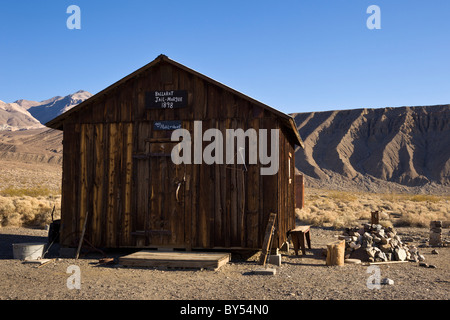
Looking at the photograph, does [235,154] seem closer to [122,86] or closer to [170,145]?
[170,145]

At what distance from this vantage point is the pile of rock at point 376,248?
36.9 feet

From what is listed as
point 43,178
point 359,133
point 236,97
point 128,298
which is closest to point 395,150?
point 359,133

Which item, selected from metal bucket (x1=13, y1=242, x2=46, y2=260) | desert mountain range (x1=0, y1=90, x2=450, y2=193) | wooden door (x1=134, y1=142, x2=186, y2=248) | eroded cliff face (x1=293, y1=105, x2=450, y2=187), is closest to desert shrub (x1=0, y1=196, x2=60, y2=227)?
metal bucket (x1=13, y1=242, x2=46, y2=260)

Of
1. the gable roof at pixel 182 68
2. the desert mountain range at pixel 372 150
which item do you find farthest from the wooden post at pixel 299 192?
the desert mountain range at pixel 372 150

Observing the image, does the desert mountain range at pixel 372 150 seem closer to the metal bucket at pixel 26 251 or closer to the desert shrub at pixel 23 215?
the desert shrub at pixel 23 215

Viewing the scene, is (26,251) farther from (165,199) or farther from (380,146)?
(380,146)

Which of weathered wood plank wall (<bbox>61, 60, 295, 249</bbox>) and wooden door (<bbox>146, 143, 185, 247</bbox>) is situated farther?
wooden door (<bbox>146, 143, 185, 247</bbox>)

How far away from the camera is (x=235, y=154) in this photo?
10875mm

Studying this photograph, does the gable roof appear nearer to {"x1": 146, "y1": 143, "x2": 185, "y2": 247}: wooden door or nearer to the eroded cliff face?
{"x1": 146, "y1": 143, "x2": 185, "y2": 247}: wooden door

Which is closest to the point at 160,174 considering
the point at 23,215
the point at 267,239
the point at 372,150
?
the point at 267,239

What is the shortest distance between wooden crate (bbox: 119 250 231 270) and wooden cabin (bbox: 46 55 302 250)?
2.91 ft

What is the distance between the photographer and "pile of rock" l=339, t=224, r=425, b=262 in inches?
443

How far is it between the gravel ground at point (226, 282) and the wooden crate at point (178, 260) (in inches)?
6.3

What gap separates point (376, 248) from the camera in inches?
449
